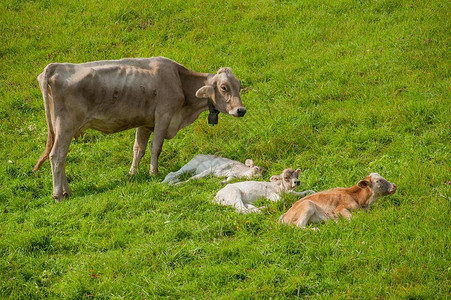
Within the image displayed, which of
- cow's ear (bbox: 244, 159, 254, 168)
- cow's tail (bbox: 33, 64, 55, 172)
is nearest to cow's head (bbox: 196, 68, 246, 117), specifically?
cow's ear (bbox: 244, 159, 254, 168)

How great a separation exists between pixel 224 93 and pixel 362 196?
462cm

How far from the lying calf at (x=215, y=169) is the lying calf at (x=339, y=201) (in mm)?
2551

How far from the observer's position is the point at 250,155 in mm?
14211

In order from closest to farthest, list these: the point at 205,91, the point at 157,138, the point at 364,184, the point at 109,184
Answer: the point at 364,184, the point at 109,184, the point at 157,138, the point at 205,91

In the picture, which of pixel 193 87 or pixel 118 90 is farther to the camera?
pixel 193 87

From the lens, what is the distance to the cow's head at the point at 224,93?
13.8 metres

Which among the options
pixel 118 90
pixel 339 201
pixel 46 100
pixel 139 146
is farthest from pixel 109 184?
pixel 339 201

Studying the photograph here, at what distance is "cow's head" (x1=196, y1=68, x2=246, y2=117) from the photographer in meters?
13.8

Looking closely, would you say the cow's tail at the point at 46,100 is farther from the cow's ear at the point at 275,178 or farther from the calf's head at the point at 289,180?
the calf's head at the point at 289,180

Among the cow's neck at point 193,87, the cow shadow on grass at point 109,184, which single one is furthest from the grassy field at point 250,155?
the cow's neck at point 193,87

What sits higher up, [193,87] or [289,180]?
[193,87]

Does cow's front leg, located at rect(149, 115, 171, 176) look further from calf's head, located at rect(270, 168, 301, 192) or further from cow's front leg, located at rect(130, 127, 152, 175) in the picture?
calf's head, located at rect(270, 168, 301, 192)

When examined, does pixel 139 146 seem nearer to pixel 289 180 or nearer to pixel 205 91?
pixel 205 91

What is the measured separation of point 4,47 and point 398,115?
45.6 ft
